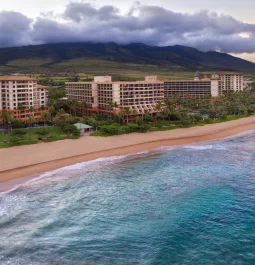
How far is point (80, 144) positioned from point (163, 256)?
107ft

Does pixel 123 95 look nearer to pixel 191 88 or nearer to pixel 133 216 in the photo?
pixel 191 88

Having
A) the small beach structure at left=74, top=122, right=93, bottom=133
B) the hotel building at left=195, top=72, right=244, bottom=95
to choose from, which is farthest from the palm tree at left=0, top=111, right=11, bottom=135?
the hotel building at left=195, top=72, right=244, bottom=95

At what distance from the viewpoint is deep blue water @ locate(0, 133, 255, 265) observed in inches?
862

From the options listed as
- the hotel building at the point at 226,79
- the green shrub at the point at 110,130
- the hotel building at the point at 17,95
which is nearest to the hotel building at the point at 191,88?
the hotel building at the point at 226,79

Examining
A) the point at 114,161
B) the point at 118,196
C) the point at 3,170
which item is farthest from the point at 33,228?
the point at 114,161

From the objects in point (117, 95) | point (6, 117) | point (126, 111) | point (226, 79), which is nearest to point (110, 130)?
point (126, 111)

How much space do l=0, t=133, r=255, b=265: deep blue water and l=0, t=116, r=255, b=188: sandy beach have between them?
10.5 ft

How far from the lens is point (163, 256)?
21750mm

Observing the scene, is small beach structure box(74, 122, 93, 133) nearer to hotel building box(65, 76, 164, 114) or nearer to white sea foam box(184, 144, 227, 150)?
hotel building box(65, 76, 164, 114)

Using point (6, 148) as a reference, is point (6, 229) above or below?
below

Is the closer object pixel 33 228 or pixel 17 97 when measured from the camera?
pixel 33 228

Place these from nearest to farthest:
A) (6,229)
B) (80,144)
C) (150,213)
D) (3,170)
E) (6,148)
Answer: (6,229), (150,213), (3,170), (6,148), (80,144)

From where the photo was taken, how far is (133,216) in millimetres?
27562

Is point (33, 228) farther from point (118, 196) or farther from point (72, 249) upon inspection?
point (118, 196)
